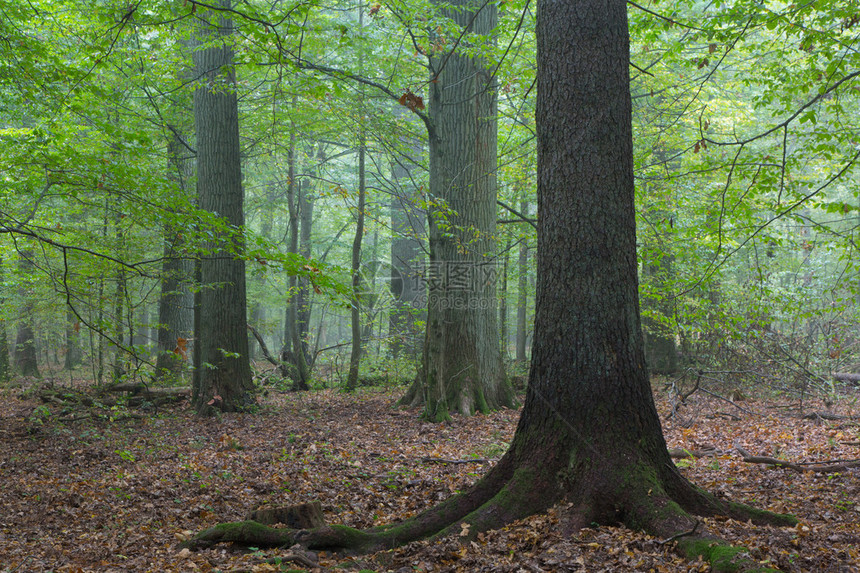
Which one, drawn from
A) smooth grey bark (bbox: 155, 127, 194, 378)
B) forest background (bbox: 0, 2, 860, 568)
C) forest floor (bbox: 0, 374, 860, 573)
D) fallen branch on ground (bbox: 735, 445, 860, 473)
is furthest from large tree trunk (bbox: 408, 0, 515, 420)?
smooth grey bark (bbox: 155, 127, 194, 378)

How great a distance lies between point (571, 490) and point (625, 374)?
33.8 inches

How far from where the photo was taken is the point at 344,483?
5855 millimetres

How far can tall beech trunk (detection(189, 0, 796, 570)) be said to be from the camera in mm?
3678

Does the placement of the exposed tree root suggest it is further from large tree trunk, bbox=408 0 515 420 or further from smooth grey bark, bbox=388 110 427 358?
smooth grey bark, bbox=388 110 427 358

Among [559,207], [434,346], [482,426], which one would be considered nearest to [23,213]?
[434,346]

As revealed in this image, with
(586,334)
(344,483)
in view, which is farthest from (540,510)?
(344,483)

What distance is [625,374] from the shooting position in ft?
12.2

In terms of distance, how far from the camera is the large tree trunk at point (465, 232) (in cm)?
930

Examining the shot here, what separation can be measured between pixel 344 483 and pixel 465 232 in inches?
192

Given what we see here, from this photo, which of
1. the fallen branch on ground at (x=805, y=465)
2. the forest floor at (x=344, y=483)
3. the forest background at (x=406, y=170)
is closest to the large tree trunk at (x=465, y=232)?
the forest background at (x=406, y=170)

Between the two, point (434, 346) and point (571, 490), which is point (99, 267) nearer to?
point (434, 346)

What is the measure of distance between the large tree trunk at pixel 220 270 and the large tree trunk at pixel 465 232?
3449mm

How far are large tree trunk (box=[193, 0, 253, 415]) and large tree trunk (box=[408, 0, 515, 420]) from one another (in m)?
3.45

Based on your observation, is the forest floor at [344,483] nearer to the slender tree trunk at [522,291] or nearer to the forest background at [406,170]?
the forest background at [406,170]
